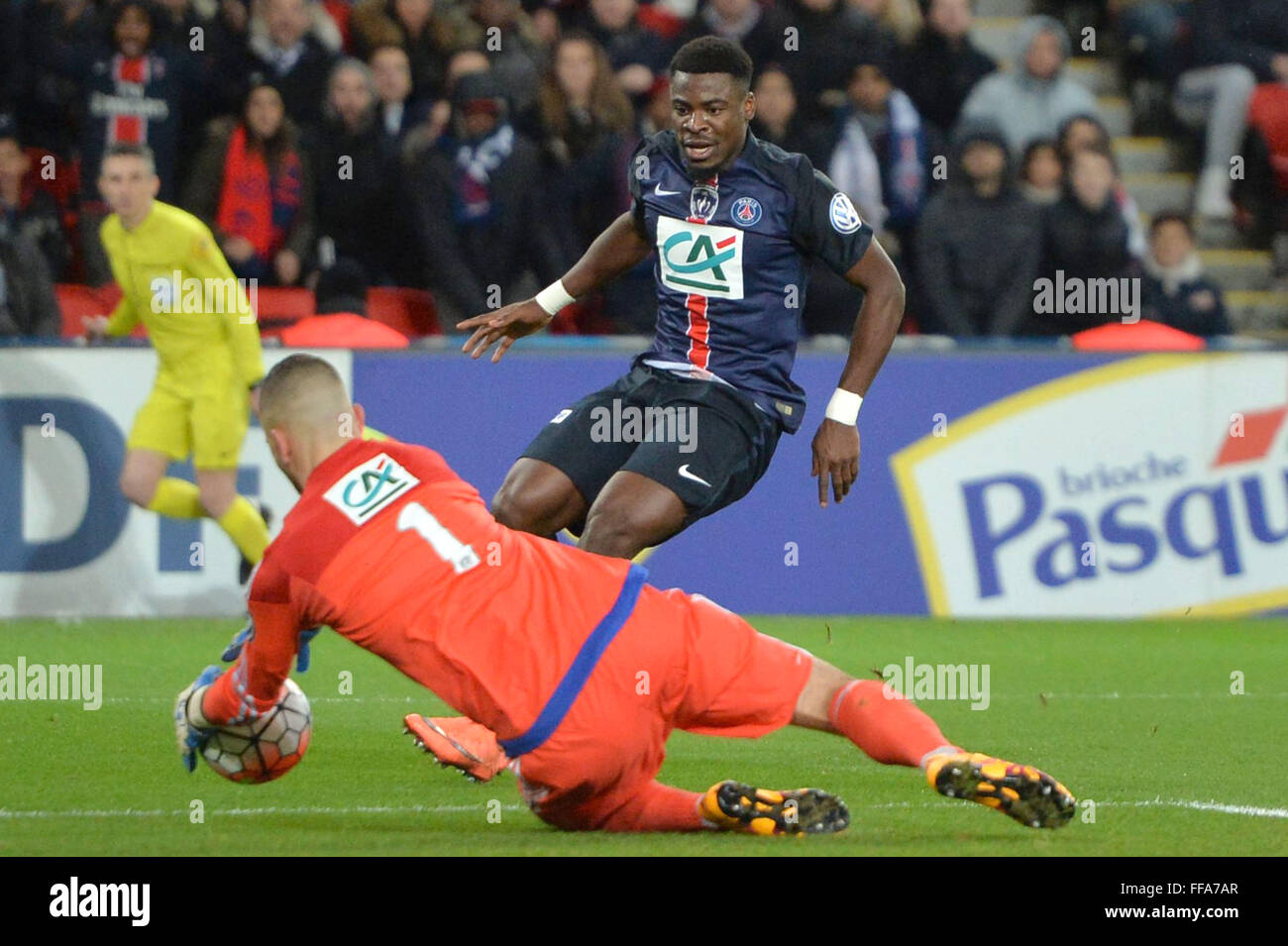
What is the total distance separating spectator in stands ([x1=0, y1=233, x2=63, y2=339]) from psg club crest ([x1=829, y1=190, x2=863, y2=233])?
6.08 metres

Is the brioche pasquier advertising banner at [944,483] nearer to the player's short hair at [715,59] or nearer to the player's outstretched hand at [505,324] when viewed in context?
the player's outstretched hand at [505,324]

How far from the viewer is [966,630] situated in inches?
403

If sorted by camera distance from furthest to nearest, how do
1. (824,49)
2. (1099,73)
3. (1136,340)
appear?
1. (1099,73)
2. (824,49)
3. (1136,340)

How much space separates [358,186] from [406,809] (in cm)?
665

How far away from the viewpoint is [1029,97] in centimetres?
1262

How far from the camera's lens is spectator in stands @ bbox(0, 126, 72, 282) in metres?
11.4

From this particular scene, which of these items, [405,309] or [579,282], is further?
[405,309]

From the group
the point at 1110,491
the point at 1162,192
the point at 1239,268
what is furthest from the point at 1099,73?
the point at 1110,491

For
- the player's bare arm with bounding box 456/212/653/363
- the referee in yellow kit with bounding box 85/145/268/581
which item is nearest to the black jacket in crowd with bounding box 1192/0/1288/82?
the referee in yellow kit with bounding box 85/145/268/581

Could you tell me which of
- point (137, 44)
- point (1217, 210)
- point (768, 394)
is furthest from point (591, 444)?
point (1217, 210)

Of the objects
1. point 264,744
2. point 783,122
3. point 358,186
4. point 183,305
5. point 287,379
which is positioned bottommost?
point 264,744

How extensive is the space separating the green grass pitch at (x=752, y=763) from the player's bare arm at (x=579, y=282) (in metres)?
1.37

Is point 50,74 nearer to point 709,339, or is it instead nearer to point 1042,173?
point 1042,173

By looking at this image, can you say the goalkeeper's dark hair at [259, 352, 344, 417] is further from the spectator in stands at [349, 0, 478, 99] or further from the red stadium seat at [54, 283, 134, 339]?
the spectator in stands at [349, 0, 478, 99]
